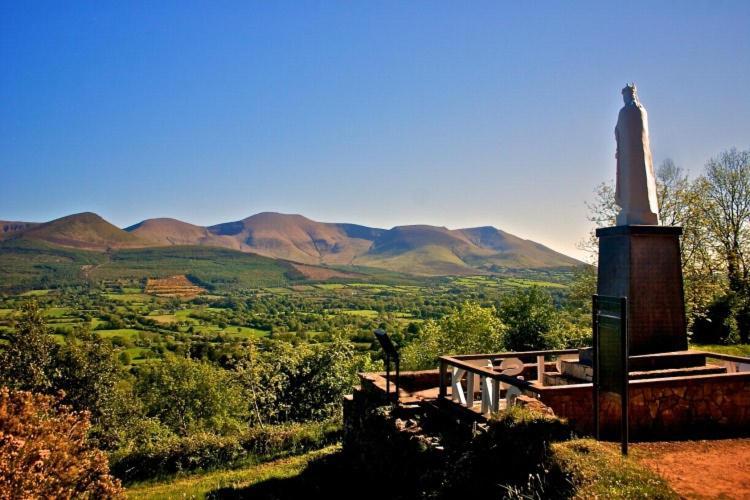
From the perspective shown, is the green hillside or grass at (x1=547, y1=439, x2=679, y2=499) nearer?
grass at (x1=547, y1=439, x2=679, y2=499)

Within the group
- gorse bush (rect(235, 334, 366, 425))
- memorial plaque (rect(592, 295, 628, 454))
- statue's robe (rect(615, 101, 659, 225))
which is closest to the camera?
memorial plaque (rect(592, 295, 628, 454))

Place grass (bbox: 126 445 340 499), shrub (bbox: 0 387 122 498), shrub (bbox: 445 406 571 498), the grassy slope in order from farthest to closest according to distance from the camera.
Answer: grass (bbox: 126 445 340 499), shrub (bbox: 0 387 122 498), shrub (bbox: 445 406 571 498), the grassy slope

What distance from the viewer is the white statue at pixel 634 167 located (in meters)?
11.2

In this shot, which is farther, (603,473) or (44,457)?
(44,457)

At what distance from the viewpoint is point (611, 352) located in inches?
282

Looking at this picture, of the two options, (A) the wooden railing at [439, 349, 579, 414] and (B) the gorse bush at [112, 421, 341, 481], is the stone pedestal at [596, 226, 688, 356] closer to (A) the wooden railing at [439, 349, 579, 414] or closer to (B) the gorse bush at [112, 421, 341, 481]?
(A) the wooden railing at [439, 349, 579, 414]

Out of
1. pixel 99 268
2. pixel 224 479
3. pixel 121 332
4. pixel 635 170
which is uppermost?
pixel 635 170

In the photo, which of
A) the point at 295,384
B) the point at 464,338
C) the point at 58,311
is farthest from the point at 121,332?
the point at 464,338

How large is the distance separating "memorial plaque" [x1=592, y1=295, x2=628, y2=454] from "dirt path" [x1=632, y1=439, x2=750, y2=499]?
0.64m

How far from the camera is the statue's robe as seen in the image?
11164mm

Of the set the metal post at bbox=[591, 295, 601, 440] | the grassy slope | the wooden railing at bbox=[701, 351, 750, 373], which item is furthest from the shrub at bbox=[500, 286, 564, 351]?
the metal post at bbox=[591, 295, 601, 440]

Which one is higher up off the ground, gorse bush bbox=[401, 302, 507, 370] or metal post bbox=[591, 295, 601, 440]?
metal post bbox=[591, 295, 601, 440]

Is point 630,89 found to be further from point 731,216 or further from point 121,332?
point 121,332

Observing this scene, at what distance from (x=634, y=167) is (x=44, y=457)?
13011 mm
